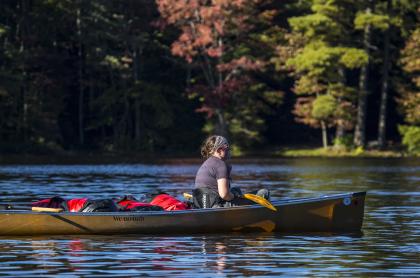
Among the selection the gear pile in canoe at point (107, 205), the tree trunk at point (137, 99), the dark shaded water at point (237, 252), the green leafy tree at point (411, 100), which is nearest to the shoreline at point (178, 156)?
the green leafy tree at point (411, 100)

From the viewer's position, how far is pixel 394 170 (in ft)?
162

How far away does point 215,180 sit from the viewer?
70.9ft

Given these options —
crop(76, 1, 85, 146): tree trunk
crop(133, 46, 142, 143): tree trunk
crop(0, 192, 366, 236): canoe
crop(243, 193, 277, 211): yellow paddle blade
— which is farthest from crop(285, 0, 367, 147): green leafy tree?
crop(243, 193, 277, 211): yellow paddle blade

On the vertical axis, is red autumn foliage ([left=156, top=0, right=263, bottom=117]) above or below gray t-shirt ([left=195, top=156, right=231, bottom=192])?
above

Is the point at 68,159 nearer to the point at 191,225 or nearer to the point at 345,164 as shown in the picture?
the point at 345,164

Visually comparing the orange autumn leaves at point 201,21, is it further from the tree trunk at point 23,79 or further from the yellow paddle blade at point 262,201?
the yellow paddle blade at point 262,201

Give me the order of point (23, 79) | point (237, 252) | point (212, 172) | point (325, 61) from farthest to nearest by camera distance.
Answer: point (325, 61) → point (23, 79) → point (212, 172) → point (237, 252)

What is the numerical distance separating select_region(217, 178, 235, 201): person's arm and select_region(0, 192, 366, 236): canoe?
24 cm

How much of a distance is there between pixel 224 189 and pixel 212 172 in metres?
0.34

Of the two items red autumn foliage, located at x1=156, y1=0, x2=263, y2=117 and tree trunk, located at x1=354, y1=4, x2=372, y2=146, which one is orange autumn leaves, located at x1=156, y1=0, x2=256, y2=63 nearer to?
red autumn foliage, located at x1=156, y1=0, x2=263, y2=117

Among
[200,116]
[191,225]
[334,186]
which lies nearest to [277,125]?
[200,116]

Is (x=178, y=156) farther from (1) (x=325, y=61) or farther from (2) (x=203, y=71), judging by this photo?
(1) (x=325, y=61)

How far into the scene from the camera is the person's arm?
70.1ft

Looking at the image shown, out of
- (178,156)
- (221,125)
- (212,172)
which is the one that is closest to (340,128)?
(221,125)
